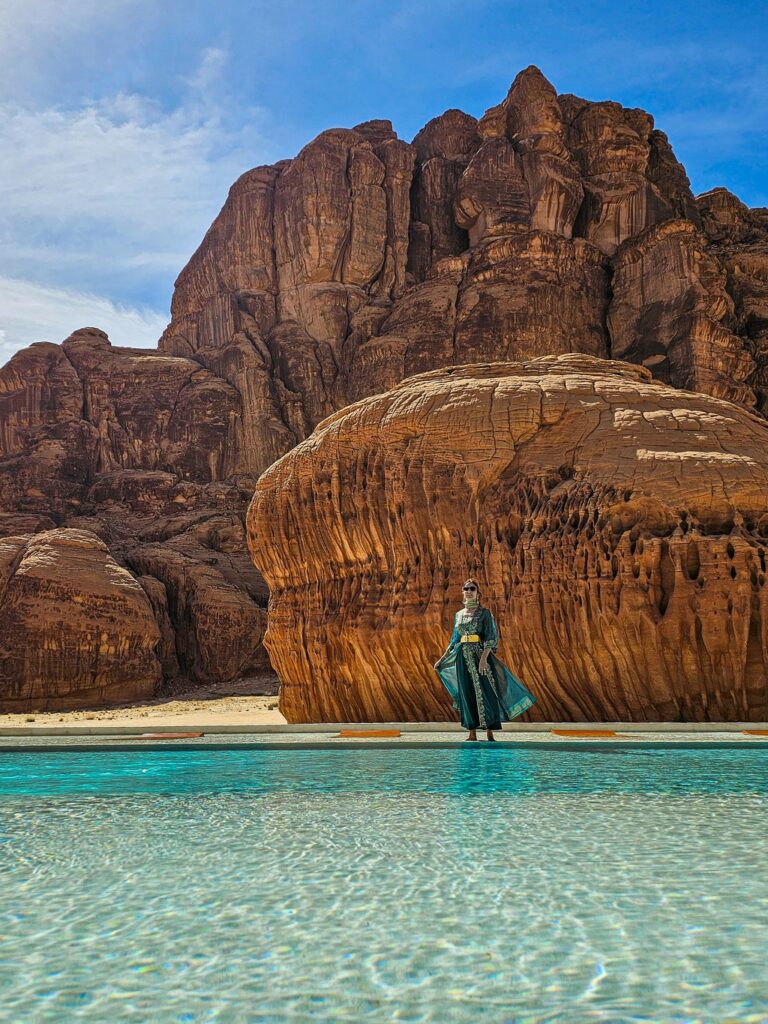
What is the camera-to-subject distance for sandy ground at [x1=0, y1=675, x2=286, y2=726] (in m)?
24.4

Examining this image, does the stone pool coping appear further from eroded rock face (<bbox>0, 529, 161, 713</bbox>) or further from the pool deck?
eroded rock face (<bbox>0, 529, 161, 713</bbox>)

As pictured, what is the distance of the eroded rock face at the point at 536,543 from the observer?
1098 cm

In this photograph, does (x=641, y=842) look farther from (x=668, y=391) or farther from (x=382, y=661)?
(x=668, y=391)

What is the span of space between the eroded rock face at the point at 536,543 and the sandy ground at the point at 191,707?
9.48m

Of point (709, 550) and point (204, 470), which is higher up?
point (204, 470)

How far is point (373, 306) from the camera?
50594 millimetres

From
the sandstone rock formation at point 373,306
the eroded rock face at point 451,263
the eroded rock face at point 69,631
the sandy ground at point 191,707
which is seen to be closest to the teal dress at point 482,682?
the sandy ground at point 191,707

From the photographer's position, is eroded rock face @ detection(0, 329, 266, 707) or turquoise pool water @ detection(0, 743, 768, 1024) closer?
turquoise pool water @ detection(0, 743, 768, 1024)

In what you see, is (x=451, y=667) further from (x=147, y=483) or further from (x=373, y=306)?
(x=373, y=306)

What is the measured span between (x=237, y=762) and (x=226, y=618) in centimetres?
2807

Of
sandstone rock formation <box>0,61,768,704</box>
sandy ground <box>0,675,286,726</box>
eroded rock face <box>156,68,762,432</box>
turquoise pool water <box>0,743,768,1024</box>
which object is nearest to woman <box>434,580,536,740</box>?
turquoise pool water <box>0,743,768,1024</box>

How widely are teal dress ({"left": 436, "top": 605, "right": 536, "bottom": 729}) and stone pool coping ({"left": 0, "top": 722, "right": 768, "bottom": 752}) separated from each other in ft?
0.85

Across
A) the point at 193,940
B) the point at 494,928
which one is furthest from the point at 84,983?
the point at 494,928

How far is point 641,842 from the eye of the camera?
3.92 m
